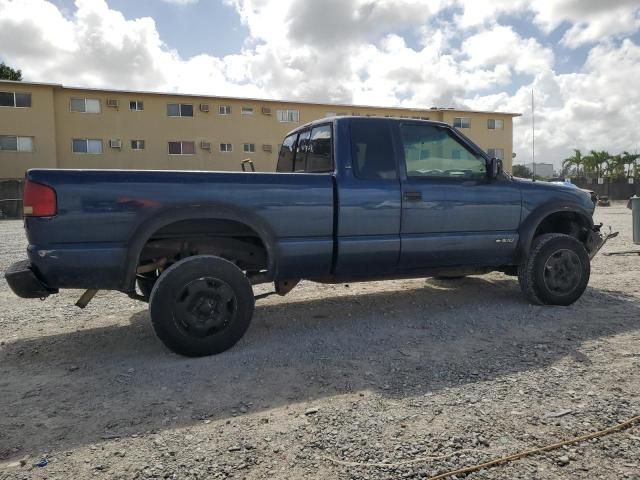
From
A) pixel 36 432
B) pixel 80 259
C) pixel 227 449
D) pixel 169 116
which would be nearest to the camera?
pixel 227 449

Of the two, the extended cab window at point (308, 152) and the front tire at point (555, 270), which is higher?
the extended cab window at point (308, 152)

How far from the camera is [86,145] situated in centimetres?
2936

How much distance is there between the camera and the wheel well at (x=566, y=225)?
572 cm

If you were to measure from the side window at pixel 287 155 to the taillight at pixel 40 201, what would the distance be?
275 cm

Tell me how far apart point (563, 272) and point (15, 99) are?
1224 inches

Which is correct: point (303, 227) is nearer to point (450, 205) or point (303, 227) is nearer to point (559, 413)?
point (450, 205)

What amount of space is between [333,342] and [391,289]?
7.46 ft

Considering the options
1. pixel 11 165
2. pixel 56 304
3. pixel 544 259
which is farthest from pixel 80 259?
pixel 11 165

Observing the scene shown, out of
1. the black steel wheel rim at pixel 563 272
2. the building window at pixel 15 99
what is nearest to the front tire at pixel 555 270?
the black steel wheel rim at pixel 563 272

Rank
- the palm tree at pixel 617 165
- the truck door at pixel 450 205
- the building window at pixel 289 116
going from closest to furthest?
the truck door at pixel 450 205 → the building window at pixel 289 116 → the palm tree at pixel 617 165

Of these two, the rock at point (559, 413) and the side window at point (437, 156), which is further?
the side window at point (437, 156)

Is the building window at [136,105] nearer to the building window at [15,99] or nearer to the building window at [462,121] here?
the building window at [15,99]

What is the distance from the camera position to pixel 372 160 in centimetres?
467

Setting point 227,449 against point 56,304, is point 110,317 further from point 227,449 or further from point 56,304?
point 227,449
